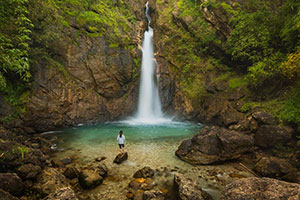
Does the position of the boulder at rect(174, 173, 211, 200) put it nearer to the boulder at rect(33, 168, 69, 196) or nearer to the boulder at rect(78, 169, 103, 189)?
the boulder at rect(78, 169, 103, 189)

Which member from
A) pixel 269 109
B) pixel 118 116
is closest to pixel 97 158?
→ pixel 118 116

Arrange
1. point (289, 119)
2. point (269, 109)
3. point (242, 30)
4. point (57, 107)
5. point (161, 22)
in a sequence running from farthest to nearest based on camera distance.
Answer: point (161, 22) → point (242, 30) → point (57, 107) → point (269, 109) → point (289, 119)

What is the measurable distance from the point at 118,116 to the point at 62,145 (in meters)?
11.1

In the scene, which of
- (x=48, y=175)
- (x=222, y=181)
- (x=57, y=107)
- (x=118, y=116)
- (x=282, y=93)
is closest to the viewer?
(x=48, y=175)

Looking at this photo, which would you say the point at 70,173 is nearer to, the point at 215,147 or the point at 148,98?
the point at 215,147

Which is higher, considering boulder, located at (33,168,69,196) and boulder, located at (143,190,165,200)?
boulder, located at (33,168,69,196)

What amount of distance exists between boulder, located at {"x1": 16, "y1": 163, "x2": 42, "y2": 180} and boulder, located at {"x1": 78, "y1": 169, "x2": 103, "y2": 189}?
1806mm

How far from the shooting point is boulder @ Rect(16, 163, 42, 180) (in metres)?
6.68

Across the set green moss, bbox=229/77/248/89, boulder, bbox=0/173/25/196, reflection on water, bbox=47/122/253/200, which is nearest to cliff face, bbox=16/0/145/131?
reflection on water, bbox=47/122/253/200

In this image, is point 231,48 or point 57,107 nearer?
point 57,107

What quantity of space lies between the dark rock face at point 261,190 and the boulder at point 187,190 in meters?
1.42

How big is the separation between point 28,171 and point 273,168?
11804mm

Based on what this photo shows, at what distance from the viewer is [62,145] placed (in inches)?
496

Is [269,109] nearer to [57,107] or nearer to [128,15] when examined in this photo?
[57,107]
